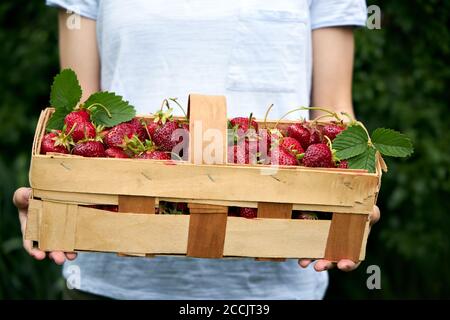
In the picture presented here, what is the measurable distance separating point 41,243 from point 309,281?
0.58 metres

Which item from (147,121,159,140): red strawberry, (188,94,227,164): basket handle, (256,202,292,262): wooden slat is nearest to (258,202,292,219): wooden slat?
(256,202,292,262): wooden slat

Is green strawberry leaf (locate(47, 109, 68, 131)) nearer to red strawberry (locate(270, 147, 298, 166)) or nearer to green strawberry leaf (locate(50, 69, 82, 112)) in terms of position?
green strawberry leaf (locate(50, 69, 82, 112))

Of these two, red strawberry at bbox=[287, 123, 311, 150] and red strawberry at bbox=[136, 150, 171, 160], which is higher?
red strawberry at bbox=[287, 123, 311, 150]

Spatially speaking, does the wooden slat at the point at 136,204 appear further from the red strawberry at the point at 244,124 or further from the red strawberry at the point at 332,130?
the red strawberry at the point at 332,130

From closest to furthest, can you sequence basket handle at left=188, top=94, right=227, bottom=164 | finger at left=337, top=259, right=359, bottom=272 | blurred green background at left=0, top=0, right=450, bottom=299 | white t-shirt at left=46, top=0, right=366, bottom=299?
basket handle at left=188, top=94, right=227, bottom=164 < finger at left=337, top=259, right=359, bottom=272 < white t-shirt at left=46, top=0, right=366, bottom=299 < blurred green background at left=0, top=0, right=450, bottom=299

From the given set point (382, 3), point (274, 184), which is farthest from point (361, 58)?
point (274, 184)

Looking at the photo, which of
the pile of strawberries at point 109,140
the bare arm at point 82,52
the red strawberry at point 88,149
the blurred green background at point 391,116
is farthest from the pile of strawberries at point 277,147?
the blurred green background at point 391,116

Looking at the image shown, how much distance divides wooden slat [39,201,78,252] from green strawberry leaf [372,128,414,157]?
0.52 meters

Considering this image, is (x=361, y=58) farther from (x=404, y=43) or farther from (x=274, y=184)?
(x=274, y=184)

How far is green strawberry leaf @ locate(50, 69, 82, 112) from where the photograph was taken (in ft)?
4.16

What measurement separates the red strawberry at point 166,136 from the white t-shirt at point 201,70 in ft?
0.75

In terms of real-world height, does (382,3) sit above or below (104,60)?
above
